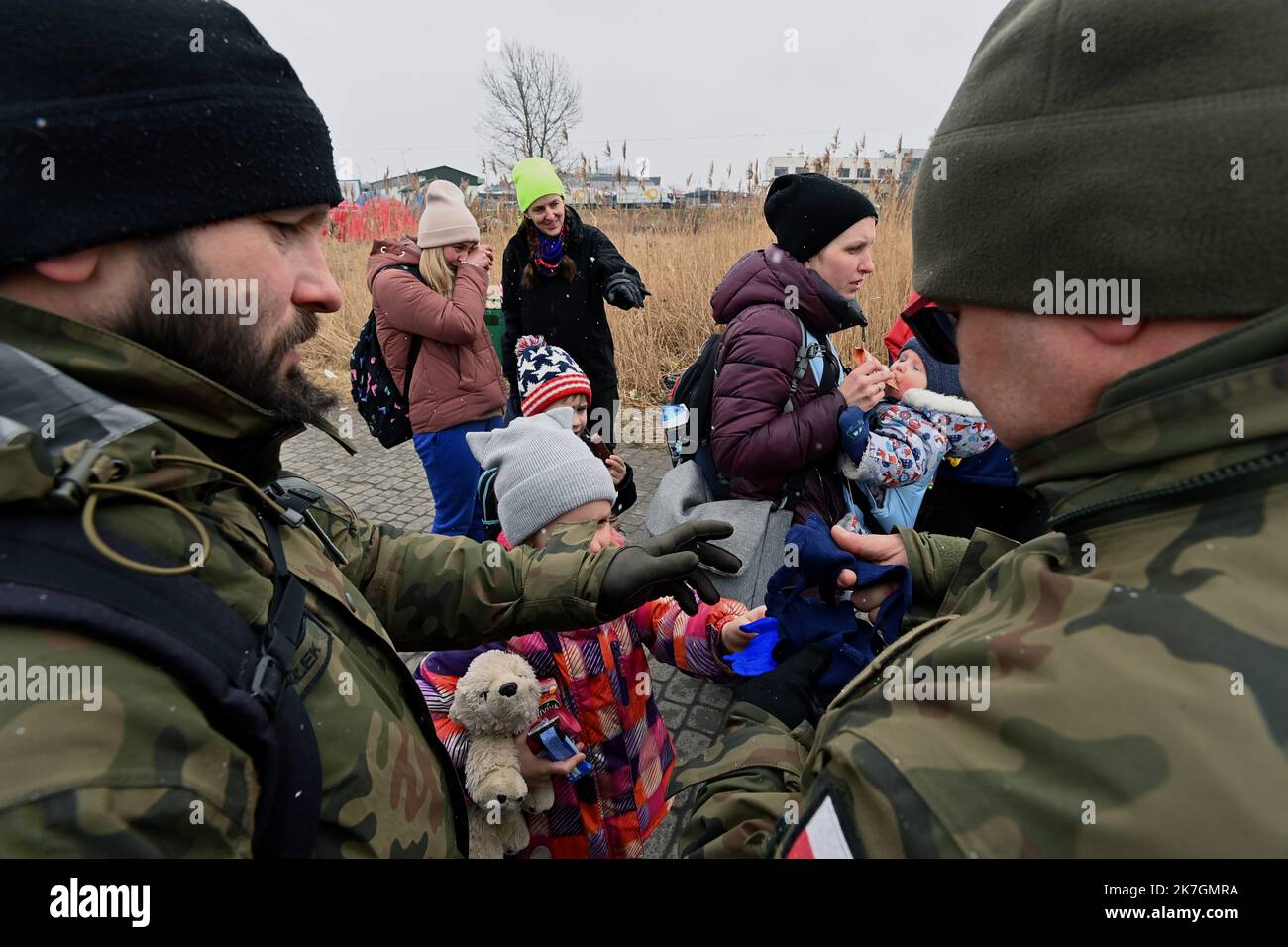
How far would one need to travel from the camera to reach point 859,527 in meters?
2.59

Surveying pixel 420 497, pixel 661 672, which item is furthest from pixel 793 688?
pixel 420 497

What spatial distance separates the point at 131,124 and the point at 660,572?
1.29 meters

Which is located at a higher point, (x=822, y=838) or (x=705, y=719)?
(x=822, y=838)

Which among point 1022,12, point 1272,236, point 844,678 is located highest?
point 1022,12

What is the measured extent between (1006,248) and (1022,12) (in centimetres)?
33

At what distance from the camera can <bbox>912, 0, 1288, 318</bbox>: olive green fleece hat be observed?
732 mm

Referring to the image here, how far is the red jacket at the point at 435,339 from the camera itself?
3465 millimetres

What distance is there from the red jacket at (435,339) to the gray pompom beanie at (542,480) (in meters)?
1.51

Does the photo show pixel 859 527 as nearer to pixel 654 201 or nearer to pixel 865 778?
pixel 865 778

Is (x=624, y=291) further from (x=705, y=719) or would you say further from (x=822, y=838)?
(x=822, y=838)

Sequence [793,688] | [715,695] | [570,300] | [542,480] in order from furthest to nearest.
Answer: [570,300] < [715,695] < [542,480] < [793,688]

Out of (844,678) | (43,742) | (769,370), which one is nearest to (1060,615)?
(844,678)

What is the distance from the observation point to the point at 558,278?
4438mm

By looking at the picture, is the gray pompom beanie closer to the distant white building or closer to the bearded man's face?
the bearded man's face
